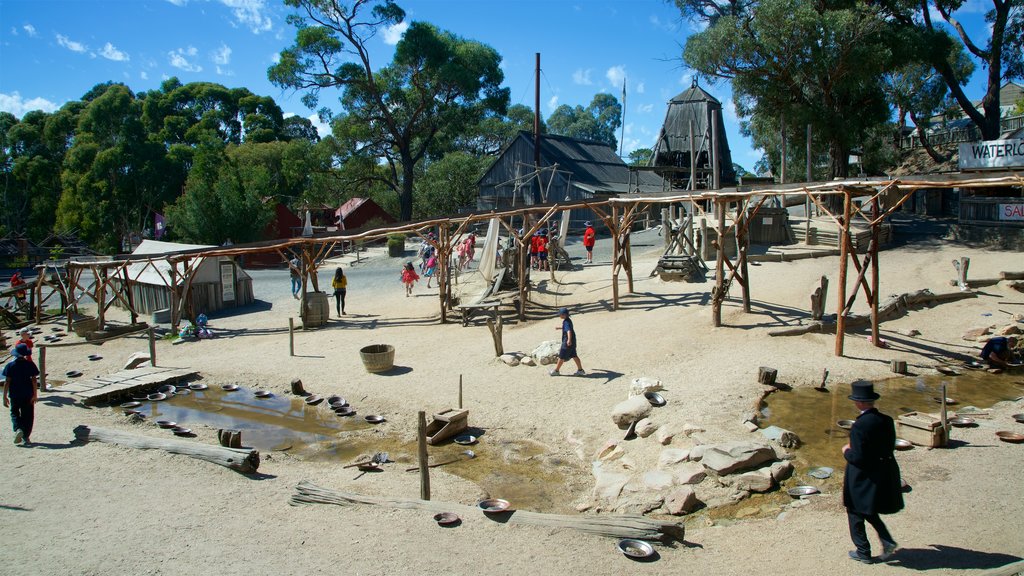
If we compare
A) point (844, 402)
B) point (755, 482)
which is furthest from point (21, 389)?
point (844, 402)

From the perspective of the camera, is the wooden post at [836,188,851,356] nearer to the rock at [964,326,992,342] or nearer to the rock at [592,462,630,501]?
the rock at [964,326,992,342]

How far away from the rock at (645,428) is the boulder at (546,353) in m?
3.58

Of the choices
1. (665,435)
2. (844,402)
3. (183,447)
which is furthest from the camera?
(844,402)

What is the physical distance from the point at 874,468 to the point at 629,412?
479 cm

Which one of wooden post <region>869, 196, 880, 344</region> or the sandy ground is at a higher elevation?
wooden post <region>869, 196, 880, 344</region>

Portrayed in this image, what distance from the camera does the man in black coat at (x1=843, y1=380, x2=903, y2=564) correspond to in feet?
16.9

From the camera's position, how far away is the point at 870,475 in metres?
5.18

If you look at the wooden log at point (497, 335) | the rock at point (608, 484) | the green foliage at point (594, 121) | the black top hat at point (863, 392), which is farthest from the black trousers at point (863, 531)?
the green foliage at point (594, 121)

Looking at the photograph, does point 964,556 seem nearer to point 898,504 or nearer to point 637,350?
point 898,504

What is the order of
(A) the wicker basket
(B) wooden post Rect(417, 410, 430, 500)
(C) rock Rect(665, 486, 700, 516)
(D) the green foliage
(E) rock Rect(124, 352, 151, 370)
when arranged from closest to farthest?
(C) rock Rect(665, 486, 700, 516)
(B) wooden post Rect(417, 410, 430, 500)
(A) the wicker basket
(E) rock Rect(124, 352, 151, 370)
(D) the green foliage

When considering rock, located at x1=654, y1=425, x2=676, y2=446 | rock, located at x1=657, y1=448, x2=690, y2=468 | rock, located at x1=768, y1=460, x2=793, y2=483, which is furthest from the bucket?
rock, located at x1=768, y1=460, x2=793, y2=483

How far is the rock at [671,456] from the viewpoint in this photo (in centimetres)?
815

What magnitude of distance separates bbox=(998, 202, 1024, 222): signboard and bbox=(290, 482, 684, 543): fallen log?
72.2ft

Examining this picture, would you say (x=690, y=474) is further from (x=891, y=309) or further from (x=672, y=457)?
(x=891, y=309)
